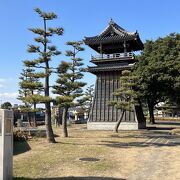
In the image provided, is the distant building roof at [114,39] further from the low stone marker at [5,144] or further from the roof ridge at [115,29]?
the low stone marker at [5,144]

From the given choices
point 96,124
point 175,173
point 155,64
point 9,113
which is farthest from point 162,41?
point 9,113

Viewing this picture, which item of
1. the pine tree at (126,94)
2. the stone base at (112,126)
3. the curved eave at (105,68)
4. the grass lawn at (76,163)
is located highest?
the curved eave at (105,68)

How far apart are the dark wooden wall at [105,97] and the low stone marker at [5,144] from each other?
27328mm

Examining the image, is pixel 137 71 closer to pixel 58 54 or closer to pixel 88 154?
pixel 58 54

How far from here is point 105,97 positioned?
37.0m

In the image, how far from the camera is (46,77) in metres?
20.1

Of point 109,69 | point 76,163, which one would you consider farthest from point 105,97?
point 76,163

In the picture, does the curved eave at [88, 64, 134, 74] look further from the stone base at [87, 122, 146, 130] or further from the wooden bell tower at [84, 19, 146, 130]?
the stone base at [87, 122, 146, 130]

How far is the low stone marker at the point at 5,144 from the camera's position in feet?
28.5

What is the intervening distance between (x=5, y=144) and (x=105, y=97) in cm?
2855

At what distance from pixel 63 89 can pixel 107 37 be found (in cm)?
1707

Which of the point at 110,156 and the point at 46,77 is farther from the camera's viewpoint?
the point at 46,77

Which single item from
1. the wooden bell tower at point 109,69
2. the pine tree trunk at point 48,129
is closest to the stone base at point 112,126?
the wooden bell tower at point 109,69

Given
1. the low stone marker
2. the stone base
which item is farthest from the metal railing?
the low stone marker
